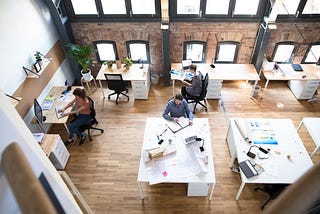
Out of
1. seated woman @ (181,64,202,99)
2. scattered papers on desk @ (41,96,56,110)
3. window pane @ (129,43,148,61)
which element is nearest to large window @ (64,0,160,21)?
window pane @ (129,43,148,61)

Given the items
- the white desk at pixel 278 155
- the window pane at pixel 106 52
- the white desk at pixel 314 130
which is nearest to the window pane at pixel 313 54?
the white desk at pixel 314 130

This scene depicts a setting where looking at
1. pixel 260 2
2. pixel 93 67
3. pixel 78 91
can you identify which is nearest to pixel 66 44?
pixel 93 67

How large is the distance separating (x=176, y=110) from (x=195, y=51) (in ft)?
9.03

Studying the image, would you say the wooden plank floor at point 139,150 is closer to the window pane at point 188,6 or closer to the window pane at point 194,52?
the window pane at point 194,52

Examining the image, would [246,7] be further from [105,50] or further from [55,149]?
[55,149]

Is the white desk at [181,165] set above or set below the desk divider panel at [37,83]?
below

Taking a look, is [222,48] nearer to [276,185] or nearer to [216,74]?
[216,74]

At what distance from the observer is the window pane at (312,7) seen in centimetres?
573

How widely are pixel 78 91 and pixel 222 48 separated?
13.8 feet

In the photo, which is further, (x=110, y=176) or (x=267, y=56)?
(x=267, y=56)

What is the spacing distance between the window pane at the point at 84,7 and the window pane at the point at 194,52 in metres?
2.78

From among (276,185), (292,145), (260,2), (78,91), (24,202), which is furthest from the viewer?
(260,2)

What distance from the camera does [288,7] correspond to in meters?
5.84

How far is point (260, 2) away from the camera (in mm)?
5809
